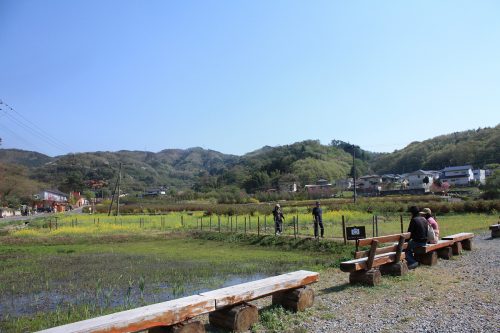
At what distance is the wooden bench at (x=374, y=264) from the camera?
8195 mm

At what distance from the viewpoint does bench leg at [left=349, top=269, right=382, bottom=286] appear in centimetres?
838

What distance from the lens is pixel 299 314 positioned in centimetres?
664

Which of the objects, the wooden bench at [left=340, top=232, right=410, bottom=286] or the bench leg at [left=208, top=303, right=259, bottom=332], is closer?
the bench leg at [left=208, top=303, right=259, bottom=332]

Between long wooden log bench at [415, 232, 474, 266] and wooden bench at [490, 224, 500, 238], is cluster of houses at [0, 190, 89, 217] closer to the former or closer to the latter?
wooden bench at [490, 224, 500, 238]

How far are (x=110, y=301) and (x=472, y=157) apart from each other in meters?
108

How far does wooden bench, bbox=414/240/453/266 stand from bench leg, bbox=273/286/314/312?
4.35 m

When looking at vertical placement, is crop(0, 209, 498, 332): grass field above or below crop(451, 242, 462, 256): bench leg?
below

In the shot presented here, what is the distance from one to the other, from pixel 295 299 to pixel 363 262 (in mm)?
2254

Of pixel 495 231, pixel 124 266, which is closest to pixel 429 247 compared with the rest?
pixel 495 231

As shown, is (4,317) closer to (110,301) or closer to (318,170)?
(110,301)

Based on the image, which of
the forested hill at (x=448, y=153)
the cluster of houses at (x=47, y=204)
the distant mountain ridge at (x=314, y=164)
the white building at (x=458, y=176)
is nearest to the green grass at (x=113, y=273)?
the cluster of houses at (x=47, y=204)

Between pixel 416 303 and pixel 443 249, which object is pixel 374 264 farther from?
pixel 443 249

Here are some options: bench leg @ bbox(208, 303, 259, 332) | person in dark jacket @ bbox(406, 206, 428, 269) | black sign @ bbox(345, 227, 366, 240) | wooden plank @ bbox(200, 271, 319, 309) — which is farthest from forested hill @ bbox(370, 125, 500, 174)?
bench leg @ bbox(208, 303, 259, 332)

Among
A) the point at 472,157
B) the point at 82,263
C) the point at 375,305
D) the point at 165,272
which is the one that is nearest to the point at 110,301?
the point at 165,272
